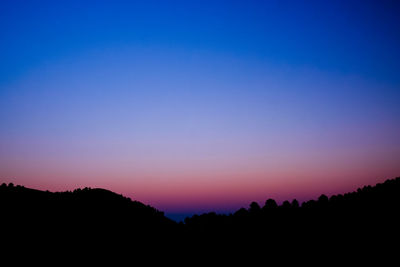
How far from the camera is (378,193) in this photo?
22.9m

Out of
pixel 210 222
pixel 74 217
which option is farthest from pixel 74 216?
pixel 210 222

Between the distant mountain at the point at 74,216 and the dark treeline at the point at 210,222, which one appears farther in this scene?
the distant mountain at the point at 74,216

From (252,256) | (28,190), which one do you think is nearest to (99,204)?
(28,190)

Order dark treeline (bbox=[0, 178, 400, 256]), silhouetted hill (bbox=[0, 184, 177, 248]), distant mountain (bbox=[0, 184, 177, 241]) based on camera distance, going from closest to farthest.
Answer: dark treeline (bbox=[0, 178, 400, 256]) → silhouetted hill (bbox=[0, 184, 177, 248]) → distant mountain (bbox=[0, 184, 177, 241])

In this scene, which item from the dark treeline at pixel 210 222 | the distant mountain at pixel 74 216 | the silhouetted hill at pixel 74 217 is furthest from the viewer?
the distant mountain at pixel 74 216

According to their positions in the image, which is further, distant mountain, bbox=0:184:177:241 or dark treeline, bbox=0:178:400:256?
distant mountain, bbox=0:184:177:241

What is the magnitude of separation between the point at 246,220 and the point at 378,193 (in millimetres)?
10248

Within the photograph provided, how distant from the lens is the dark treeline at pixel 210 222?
18312 millimetres

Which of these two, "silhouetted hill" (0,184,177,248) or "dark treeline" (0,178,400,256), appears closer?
"dark treeline" (0,178,400,256)

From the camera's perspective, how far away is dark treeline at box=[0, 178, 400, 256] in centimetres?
1831

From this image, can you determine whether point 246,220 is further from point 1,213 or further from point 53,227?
point 1,213

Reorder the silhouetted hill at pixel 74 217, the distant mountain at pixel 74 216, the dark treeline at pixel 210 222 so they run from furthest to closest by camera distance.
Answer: the distant mountain at pixel 74 216
the silhouetted hill at pixel 74 217
the dark treeline at pixel 210 222

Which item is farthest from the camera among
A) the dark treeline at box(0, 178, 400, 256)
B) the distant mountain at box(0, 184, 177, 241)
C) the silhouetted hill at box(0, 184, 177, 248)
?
the distant mountain at box(0, 184, 177, 241)

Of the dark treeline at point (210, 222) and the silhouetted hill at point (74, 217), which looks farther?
the silhouetted hill at point (74, 217)
